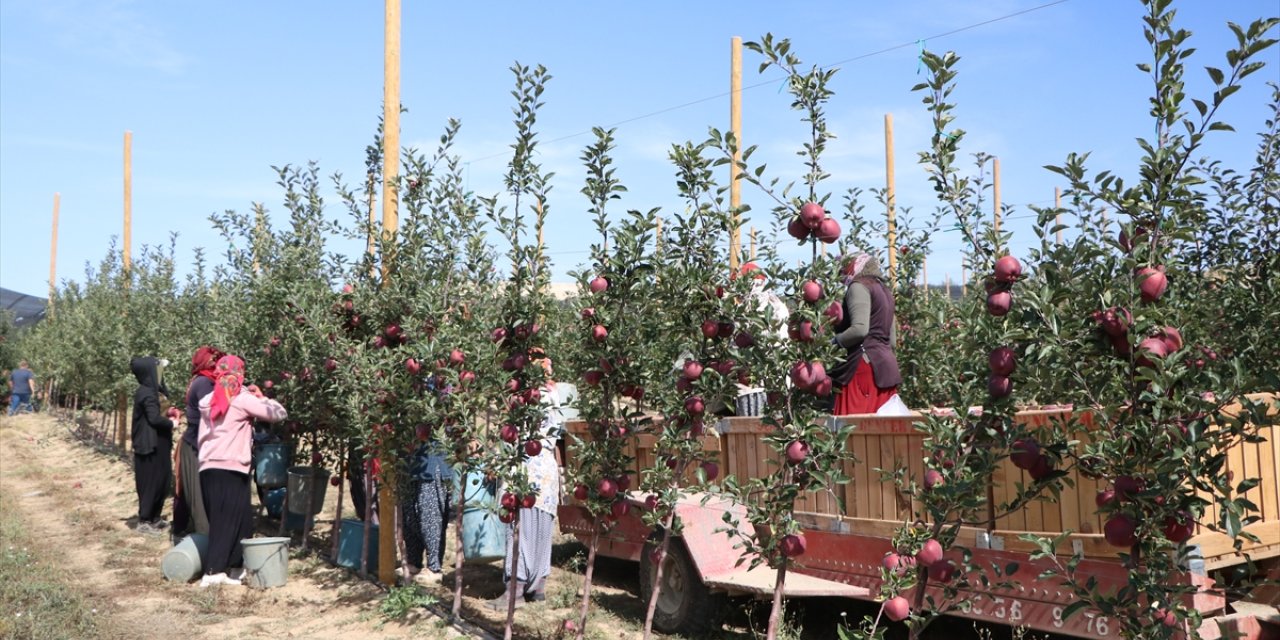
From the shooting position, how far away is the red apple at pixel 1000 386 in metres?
2.92

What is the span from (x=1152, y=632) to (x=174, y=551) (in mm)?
8185

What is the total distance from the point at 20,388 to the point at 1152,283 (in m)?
36.6

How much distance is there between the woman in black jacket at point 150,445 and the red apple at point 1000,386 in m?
10.3

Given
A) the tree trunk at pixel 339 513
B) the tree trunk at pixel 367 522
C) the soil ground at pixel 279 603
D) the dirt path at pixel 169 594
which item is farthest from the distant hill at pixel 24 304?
the tree trunk at pixel 367 522

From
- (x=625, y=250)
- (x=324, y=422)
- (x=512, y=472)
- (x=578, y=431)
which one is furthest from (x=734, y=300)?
(x=324, y=422)

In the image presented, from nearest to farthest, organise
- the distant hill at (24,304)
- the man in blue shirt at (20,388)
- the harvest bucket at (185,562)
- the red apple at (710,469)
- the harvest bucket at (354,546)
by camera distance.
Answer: the red apple at (710,469) → the harvest bucket at (185,562) → the harvest bucket at (354,546) → the man in blue shirt at (20,388) → the distant hill at (24,304)

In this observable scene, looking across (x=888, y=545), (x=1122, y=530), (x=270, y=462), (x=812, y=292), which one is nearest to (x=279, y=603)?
(x=270, y=462)

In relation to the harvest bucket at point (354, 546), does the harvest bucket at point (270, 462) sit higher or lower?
higher

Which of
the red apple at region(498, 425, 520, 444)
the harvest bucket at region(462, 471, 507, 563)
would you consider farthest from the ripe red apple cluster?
the harvest bucket at region(462, 471, 507, 563)

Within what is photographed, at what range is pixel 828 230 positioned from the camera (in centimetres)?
395

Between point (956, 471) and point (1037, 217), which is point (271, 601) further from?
Result: point (1037, 217)

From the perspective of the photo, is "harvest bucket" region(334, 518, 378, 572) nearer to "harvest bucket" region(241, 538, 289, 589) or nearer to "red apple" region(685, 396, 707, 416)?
"harvest bucket" region(241, 538, 289, 589)

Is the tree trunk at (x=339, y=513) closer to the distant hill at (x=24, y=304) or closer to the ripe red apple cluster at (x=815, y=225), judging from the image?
the ripe red apple cluster at (x=815, y=225)

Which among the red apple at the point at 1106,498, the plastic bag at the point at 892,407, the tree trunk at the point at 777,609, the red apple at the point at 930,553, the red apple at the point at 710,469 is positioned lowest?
the tree trunk at the point at 777,609
